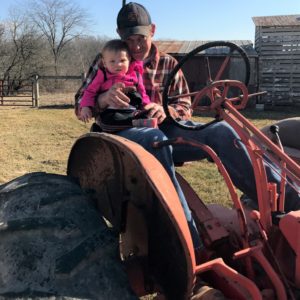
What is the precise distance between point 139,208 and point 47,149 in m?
6.77

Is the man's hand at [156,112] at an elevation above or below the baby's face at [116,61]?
below

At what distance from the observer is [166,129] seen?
9.29ft

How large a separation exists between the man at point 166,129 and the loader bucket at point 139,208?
0.15 m

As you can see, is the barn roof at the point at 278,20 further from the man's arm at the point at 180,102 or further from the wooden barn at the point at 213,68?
the man's arm at the point at 180,102

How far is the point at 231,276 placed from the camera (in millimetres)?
Answer: 2014

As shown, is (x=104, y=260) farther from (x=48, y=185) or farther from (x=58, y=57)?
(x=58, y=57)

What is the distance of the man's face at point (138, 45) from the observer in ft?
9.65

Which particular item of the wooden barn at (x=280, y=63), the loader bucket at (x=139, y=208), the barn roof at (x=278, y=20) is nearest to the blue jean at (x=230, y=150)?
the loader bucket at (x=139, y=208)

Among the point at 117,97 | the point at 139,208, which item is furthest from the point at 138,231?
the point at 117,97

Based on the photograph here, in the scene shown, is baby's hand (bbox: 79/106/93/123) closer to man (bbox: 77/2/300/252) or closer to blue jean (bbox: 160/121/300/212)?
man (bbox: 77/2/300/252)

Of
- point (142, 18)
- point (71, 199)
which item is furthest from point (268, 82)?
point (71, 199)

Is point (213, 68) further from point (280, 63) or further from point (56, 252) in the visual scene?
point (56, 252)

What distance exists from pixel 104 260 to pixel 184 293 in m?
0.37

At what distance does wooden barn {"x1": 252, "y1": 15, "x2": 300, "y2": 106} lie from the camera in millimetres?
18078
